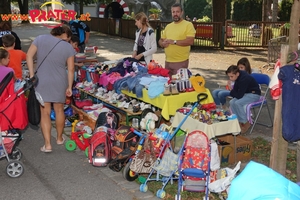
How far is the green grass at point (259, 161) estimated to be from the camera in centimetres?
504

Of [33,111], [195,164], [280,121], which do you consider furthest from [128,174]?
[280,121]

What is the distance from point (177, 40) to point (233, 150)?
252 centimetres

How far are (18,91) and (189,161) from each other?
99.3 inches

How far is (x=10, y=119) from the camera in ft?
18.0

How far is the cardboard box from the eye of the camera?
5.91 meters

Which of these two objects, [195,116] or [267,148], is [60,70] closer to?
[195,116]

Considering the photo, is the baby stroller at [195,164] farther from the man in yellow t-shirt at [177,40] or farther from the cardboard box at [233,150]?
the man in yellow t-shirt at [177,40]

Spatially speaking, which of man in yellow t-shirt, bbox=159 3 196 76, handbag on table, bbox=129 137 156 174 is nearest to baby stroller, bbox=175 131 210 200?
handbag on table, bbox=129 137 156 174

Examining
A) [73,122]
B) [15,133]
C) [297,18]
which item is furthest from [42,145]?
[297,18]

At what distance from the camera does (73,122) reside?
307 inches

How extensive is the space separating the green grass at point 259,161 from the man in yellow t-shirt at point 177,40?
2072 millimetres

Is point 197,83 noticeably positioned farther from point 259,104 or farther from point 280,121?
point 280,121

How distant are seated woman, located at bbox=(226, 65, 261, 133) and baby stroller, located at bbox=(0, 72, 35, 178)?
3.54 m

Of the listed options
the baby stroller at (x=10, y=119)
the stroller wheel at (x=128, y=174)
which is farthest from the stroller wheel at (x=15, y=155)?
the stroller wheel at (x=128, y=174)
